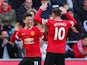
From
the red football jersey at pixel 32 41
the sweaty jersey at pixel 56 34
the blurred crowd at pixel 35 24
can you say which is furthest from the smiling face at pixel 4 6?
the red football jersey at pixel 32 41

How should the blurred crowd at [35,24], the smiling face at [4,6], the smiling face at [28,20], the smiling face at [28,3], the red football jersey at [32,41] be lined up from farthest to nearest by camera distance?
1. the smiling face at [28,3]
2. the smiling face at [4,6]
3. the blurred crowd at [35,24]
4. the red football jersey at [32,41]
5. the smiling face at [28,20]

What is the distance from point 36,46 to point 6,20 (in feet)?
10.9

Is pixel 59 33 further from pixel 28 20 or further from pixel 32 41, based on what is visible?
pixel 28 20

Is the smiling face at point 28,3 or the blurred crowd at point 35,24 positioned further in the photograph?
the smiling face at point 28,3

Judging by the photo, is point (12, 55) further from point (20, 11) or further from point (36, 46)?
point (36, 46)

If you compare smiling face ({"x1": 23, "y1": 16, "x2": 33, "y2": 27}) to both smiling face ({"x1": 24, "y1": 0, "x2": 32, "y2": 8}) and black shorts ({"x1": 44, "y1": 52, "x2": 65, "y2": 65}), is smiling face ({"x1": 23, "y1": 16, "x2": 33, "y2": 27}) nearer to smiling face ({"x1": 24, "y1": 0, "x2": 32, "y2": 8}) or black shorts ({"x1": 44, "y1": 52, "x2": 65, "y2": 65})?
black shorts ({"x1": 44, "y1": 52, "x2": 65, "y2": 65})

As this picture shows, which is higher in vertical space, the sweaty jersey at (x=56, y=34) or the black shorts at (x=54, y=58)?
the sweaty jersey at (x=56, y=34)

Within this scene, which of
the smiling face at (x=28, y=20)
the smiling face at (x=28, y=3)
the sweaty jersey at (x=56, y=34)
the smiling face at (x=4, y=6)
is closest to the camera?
the smiling face at (x=28, y=20)

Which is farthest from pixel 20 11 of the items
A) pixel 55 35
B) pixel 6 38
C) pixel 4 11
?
pixel 55 35

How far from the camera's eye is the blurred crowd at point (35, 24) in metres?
11.3

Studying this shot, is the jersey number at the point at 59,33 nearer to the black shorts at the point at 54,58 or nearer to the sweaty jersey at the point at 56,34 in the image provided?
the sweaty jersey at the point at 56,34

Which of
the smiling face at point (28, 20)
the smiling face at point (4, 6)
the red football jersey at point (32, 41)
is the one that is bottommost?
the red football jersey at point (32, 41)

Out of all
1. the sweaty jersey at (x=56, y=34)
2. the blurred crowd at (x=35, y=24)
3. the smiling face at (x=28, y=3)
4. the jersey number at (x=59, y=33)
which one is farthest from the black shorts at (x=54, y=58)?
the smiling face at (x=28, y=3)

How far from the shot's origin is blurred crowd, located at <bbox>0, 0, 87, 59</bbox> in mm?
11289
